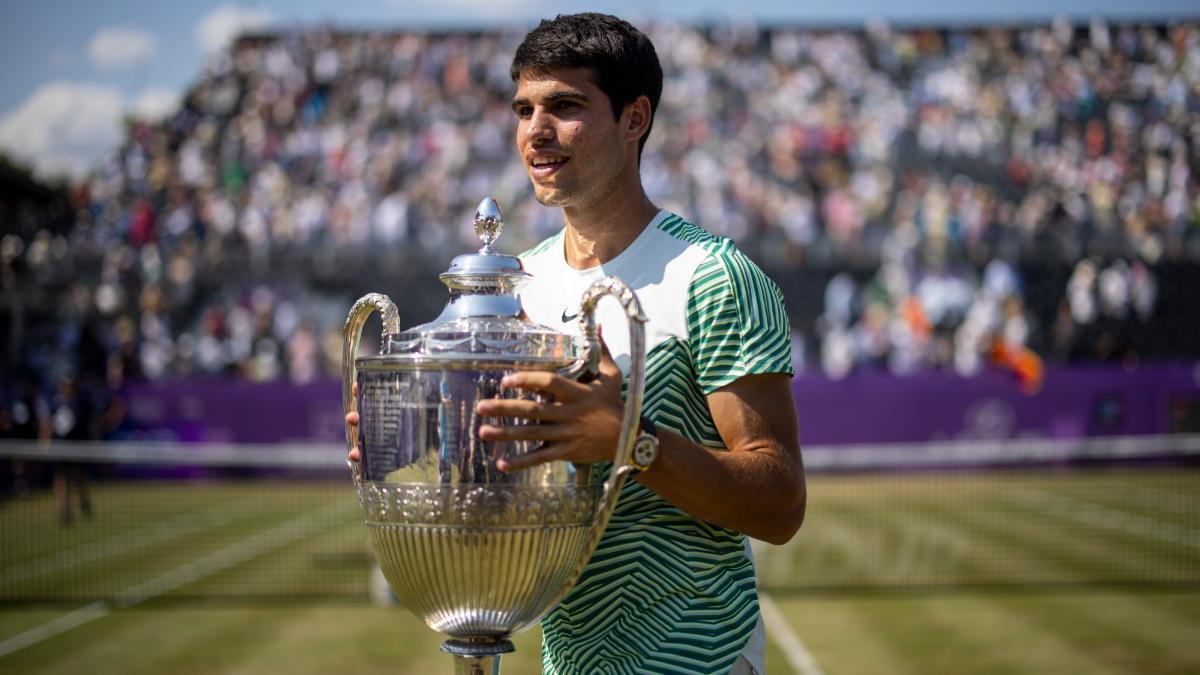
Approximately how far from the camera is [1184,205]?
21844mm

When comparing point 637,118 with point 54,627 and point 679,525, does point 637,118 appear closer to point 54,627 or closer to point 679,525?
point 679,525

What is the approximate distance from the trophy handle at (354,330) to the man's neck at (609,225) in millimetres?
366

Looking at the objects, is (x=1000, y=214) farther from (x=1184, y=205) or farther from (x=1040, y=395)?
(x=1040, y=395)

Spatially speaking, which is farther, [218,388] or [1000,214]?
[1000,214]

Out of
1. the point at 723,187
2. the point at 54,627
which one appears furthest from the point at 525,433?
the point at 723,187

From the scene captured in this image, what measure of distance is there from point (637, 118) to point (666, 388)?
481mm

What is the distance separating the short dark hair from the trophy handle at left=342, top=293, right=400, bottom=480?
45cm

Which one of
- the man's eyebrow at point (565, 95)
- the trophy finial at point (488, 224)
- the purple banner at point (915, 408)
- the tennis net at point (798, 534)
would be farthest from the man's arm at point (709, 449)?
the purple banner at point (915, 408)

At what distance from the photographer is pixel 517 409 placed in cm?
187

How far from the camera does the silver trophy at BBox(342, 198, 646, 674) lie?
197 centimetres

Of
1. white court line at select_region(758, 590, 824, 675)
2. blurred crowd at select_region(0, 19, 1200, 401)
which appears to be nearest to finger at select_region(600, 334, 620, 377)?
white court line at select_region(758, 590, 824, 675)

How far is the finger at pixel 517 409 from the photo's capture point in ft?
6.14

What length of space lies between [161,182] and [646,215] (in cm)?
2317

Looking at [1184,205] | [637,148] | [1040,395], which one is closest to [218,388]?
[1040,395]
